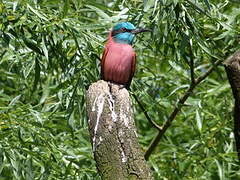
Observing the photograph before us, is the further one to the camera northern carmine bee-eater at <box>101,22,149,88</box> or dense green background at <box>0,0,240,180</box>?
northern carmine bee-eater at <box>101,22,149,88</box>

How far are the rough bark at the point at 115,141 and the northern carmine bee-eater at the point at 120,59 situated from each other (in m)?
1.47

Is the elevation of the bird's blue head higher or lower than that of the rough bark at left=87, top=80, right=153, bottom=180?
higher

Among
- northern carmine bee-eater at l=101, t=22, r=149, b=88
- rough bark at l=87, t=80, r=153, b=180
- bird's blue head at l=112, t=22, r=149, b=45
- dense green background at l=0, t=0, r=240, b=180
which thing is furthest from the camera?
bird's blue head at l=112, t=22, r=149, b=45

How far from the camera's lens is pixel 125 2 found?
5.86 meters

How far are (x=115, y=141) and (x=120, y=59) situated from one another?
184 cm

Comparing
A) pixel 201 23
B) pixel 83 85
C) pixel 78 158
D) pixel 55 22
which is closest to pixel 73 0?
pixel 55 22

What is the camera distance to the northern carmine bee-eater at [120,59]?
5.67 meters

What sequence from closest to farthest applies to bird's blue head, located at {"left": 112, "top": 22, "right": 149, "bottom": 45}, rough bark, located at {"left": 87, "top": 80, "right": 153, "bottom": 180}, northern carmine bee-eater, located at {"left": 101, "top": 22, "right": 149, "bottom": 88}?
1. rough bark, located at {"left": 87, "top": 80, "right": 153, "bottom": 180}
2. northern carmine bee-eater, located at {"left": 101, "top": 22, "right": 149, "bottom": 88}
3. bird's blue head, located at {"left": 112, "top": 22, "right": 149, "bottom": 45}

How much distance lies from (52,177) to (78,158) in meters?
0.61

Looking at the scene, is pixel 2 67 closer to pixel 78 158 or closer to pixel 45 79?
pixel 45 79

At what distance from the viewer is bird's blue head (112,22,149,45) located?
19.1 feet

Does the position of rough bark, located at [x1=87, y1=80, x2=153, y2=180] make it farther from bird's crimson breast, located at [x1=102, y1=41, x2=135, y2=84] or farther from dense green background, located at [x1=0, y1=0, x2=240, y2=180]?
bird's crimson breast, located at [x1=102, y1=41, x2=135, y2=84]

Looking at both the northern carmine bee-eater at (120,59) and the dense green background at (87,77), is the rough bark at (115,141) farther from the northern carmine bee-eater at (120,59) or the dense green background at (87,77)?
the northern carmine bee-eater at (120,59)

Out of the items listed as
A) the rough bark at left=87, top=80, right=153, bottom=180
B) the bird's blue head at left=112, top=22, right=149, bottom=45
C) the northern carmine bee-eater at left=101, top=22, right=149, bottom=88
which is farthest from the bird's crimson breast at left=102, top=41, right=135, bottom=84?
the rough bark at left=87, top=80, right=153, bottom=180
